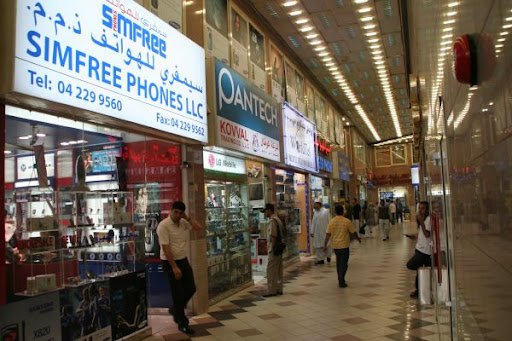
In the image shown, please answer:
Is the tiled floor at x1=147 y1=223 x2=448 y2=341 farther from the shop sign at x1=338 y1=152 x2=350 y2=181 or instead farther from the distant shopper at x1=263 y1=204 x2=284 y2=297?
the shop sign at x1=338 y1=152 x2=350 y2=181

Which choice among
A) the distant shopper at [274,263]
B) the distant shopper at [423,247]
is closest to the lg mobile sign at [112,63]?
the distant shopper at [274,263]

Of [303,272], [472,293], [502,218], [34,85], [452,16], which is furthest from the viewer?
[303,272]

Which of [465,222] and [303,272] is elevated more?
[465,222]

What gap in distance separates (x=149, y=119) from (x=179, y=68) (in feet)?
3.59

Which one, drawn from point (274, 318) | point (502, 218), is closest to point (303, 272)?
point (274, 318)

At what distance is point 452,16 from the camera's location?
1.95 meters

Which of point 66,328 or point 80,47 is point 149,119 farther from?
point 66,328

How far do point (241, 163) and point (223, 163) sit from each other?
0.76m

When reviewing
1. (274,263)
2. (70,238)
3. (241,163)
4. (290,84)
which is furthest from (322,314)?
(290,84)

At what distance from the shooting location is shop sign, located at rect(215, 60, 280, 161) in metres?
6.97

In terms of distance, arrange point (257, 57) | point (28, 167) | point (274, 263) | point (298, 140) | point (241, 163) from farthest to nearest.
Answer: point (298, 140) < point (257, 57) < point (241, 163) < point (274, 263) < point (28, 167)

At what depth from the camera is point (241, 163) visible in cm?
858

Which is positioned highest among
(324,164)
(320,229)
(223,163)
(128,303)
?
(324,164)

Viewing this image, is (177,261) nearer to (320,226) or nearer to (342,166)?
(320,226)
